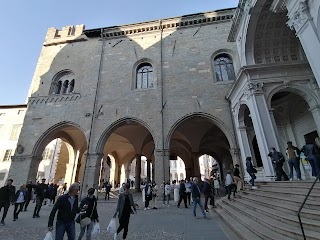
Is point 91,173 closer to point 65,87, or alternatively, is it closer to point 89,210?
point 65,87

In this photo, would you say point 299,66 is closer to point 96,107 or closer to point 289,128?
point 289,128

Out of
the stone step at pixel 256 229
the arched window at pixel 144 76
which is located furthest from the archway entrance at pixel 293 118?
the arched window at pixel 144 76

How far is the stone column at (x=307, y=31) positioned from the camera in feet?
17.7

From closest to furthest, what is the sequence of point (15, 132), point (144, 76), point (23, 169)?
point (23, 169) → point (144, 76) → point (15, 132)

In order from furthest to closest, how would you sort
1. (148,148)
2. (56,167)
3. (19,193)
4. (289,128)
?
(56,167), (148,148), (289,128), (19,193)

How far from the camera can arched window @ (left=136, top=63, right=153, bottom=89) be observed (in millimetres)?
15688

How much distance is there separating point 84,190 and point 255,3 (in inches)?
544

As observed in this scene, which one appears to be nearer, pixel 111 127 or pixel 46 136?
pixel 111 127

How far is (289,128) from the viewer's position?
12109mm

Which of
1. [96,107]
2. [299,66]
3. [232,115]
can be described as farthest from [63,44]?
[299,66]

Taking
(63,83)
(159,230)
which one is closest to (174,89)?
(63,83)

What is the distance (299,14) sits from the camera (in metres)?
5.79

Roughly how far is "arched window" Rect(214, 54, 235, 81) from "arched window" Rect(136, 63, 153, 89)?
5225mm

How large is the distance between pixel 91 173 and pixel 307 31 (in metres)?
12.9
